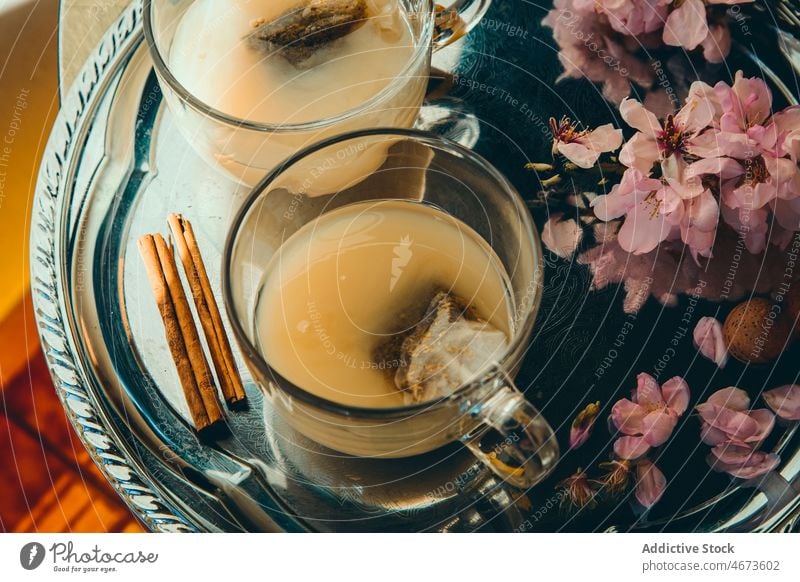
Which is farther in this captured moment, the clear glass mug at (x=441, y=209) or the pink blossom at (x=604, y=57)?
the pink blossom at (x=604, y=57)

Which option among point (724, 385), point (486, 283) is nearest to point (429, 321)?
point (486, 283)

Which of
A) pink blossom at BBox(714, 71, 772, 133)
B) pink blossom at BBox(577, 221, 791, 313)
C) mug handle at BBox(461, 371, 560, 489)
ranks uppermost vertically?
pink blossom at BBox(714, 71, 772, 133)

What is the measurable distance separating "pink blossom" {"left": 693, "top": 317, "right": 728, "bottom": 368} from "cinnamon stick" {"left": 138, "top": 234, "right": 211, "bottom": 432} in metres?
0.23

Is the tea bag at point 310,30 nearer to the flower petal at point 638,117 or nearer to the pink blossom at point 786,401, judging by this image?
the flower petal at point 638,117

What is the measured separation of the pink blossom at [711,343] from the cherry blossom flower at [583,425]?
Result: 0.06m

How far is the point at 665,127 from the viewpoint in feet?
1.21

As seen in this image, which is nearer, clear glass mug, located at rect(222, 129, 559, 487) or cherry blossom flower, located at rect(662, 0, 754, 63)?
clear glass mug, located at rect(222, 129, 559, 487)

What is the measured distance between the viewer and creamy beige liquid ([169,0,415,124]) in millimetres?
358

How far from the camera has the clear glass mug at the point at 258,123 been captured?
13.1 inches

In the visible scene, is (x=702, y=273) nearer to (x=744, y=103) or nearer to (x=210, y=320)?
(x=744, y=103)
